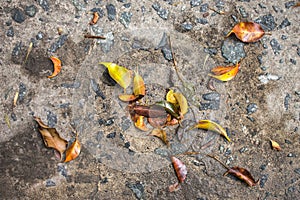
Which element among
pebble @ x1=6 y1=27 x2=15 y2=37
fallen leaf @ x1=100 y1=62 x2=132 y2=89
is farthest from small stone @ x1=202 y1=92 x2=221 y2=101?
pebble @ x1=6 y1=27 x2=15 y2=37

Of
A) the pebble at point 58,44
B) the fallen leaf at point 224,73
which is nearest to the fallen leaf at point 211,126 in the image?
the fallen leaf at point 224,73

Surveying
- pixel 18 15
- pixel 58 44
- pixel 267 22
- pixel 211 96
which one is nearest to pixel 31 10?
pixel 18 15

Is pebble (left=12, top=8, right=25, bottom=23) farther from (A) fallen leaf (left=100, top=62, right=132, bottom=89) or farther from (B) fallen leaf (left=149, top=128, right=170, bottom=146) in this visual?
(B) fallen leaf (left=149, top=128, right=170, bottom=146)

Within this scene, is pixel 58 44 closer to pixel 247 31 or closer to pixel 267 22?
pixel 247 31

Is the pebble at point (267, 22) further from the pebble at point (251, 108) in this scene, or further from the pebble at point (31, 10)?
the pebble at point (31, 10)

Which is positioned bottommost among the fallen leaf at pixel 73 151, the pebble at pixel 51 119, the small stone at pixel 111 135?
the fallen leaf at pixel 73 151

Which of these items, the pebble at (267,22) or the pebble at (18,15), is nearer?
the pebble at (18,15)
